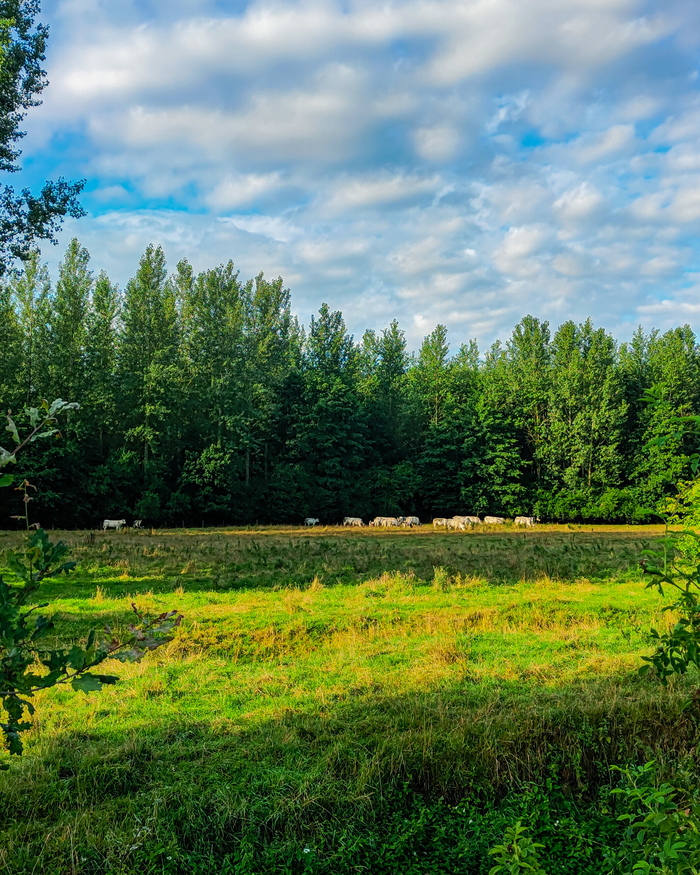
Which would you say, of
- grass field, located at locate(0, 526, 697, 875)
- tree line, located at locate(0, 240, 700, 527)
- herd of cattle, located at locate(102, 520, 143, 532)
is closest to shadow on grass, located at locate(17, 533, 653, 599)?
grass field, located at locate(0, 526, 697, 875)

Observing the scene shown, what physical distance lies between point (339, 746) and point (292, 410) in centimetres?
4265

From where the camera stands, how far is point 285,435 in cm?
4888

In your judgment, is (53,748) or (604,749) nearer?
(53,748)

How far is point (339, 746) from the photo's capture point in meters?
6.11

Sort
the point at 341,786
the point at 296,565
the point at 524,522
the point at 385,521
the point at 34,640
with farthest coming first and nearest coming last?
1. the point at 524,522
2. the point at 385,521
3. the point at 296,565
4. the point at 341,786
5. the point at 34,640

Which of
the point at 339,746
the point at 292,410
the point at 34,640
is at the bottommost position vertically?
the point at 339,746

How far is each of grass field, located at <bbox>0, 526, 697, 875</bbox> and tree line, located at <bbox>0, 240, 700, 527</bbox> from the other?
27.6m

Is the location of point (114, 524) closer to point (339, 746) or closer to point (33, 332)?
point (33, 332)

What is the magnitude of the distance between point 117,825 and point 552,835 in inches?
153

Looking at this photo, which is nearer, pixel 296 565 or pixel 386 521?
pixel 296 565

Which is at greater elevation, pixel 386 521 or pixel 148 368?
pixel 148 368

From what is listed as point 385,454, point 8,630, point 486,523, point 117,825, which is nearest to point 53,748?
point 117,825

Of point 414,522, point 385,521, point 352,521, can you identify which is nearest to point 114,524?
point 352,521

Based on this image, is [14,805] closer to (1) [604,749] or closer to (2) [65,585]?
Result: (1) [604,749]
